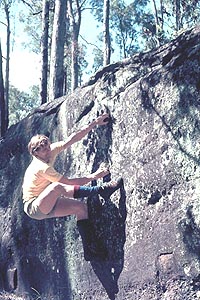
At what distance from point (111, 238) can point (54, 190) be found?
2.77 ft

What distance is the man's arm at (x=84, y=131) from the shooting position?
18.1 feet

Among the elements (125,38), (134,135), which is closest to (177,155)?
(134,135)

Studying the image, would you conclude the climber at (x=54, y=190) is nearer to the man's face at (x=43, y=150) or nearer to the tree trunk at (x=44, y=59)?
the man's face at (x=43, y=150)

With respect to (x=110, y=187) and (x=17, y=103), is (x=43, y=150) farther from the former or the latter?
(x=17, y=103)

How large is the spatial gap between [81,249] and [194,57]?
255 centimetres

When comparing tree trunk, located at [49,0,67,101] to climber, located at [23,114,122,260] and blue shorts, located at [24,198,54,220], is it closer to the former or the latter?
climber, located at [23,114,122,260]

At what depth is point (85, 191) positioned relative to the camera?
516 centimetres

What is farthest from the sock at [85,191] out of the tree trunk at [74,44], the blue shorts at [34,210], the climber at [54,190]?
the tree trunk at [74,44]

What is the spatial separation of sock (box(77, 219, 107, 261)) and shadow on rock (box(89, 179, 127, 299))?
0.17ft

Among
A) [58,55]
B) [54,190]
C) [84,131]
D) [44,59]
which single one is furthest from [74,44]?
[54,190]

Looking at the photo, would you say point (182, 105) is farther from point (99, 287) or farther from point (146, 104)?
point (99, 287)

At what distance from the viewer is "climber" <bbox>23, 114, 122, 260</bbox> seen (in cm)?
507

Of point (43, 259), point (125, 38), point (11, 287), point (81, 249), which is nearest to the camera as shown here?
point (81, 249)

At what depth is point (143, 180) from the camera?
5.00 m
